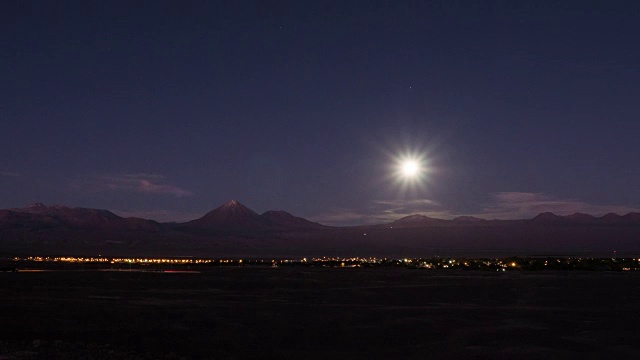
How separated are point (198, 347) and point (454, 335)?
14599 millimetres

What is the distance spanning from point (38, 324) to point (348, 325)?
770 inches

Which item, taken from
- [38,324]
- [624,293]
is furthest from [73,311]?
[624,293]

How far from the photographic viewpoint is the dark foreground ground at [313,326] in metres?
33.1

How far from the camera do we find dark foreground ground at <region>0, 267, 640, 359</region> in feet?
108

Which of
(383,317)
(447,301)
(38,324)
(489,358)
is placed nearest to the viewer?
(489,358)

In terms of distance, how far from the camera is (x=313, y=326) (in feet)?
144

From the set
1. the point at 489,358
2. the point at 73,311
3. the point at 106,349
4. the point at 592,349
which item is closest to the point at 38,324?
the point at 73,311

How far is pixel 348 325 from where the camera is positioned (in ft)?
144

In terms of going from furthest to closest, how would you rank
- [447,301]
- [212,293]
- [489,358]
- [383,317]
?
[212,293] → [447,301] → [383,317] → [489,358]

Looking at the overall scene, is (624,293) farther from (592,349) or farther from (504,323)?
(592,349)

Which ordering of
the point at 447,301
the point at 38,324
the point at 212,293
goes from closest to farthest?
the point at 38,324 → the point at 447,301 → the point at 212,293

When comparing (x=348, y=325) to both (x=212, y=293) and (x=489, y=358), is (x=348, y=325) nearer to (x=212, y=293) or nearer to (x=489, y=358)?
(x=489, y=358)

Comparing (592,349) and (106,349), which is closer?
(106,349)

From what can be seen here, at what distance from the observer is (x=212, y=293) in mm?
72875
